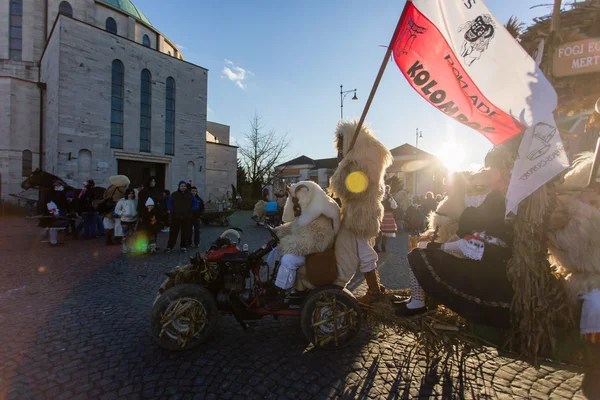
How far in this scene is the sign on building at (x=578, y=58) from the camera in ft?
10.1

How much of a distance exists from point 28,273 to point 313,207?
5862 mm

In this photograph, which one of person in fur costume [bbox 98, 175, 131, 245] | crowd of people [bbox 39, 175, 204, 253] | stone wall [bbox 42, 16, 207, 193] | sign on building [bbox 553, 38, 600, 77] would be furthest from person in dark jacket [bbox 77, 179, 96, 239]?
sign on building [bbox 553, 38, 600, 77]

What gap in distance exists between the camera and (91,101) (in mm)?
18328

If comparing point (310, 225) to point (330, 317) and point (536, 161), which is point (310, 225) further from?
point (536, 161)

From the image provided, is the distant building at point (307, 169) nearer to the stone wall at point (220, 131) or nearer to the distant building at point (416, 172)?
the distant building at point (416, 172)

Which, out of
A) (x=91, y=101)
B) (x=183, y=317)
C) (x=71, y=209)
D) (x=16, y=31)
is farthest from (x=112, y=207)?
(x=16, y=31)

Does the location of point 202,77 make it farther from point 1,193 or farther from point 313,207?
point 313,207

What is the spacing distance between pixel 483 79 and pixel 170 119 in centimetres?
2396

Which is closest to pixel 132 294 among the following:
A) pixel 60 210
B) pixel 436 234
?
pixel 436 234

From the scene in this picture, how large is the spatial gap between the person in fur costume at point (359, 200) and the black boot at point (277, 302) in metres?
0.57

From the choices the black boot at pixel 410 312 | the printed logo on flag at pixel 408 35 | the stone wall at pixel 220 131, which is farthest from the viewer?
the stone wall at pixel 220 131

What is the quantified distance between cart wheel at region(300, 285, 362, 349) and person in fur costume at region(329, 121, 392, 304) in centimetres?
28

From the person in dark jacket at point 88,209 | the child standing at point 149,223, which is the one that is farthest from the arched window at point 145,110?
the child standing at point 149,223

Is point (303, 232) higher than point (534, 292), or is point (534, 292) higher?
point (303, 232)
